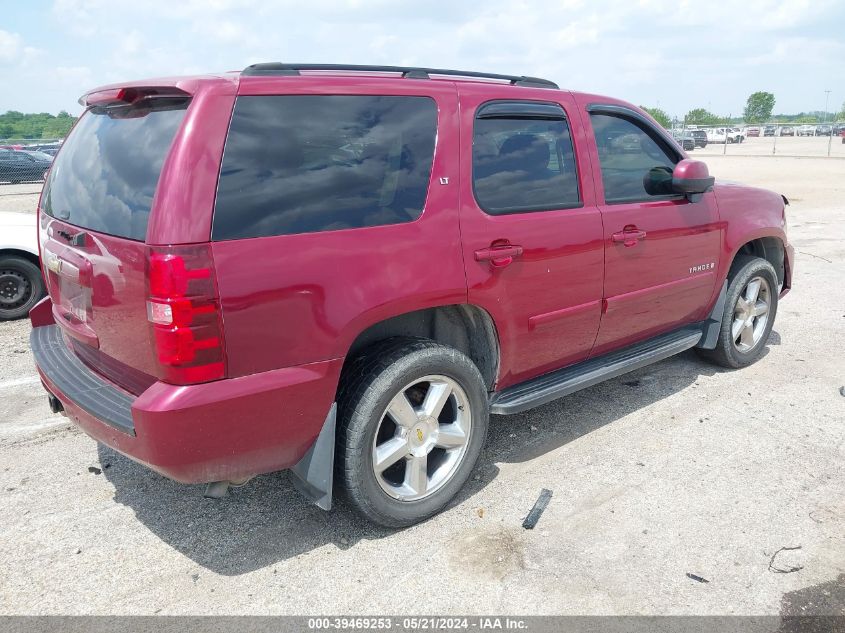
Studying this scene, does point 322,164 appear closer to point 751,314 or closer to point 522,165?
point 522,165

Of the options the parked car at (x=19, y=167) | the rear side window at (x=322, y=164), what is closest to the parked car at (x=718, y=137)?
the parked car at (x=19, y=167)

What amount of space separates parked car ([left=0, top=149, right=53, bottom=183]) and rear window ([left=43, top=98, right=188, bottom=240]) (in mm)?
19828

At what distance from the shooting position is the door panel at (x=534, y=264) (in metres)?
3.18

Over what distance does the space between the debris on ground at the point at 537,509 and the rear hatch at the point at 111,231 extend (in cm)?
177

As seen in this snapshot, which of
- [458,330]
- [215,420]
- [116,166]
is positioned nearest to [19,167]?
[116,166]

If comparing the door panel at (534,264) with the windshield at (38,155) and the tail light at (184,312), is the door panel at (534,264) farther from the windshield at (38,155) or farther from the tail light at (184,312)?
the windshield at (38,155)

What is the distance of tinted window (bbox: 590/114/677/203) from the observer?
12.8 feet

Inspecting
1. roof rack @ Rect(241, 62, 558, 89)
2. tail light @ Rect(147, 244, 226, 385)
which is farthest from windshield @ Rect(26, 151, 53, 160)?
tail light @ Rect(147, 244, 226, 385)

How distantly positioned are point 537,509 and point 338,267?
1.55m

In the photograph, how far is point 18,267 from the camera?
631cm

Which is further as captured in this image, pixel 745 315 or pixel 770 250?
pixel 770 250

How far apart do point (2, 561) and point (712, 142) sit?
57.2 meters

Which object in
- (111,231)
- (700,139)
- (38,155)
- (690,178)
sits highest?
(700,139)

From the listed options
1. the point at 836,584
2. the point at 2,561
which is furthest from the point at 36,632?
the point at 836,584
